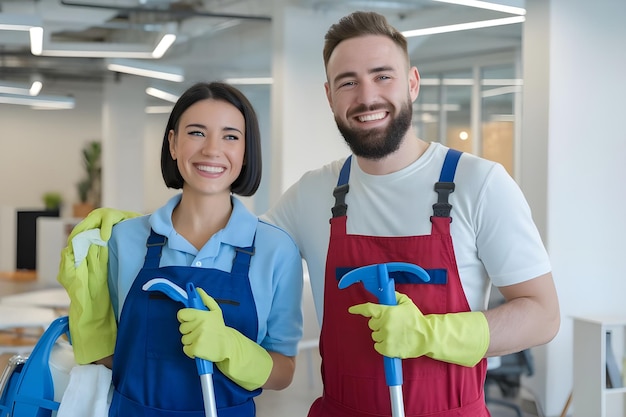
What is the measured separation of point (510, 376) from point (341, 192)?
3.73m

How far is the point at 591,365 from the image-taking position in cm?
434

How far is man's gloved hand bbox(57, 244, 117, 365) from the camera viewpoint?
1.73 m

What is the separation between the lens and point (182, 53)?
11.2 metres

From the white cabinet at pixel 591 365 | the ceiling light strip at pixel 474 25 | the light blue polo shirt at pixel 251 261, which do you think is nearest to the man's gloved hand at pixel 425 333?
the light blue polo shirt at pixel 251 261

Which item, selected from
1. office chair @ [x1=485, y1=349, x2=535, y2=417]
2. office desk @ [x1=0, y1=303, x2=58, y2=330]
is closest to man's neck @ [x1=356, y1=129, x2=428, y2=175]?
office chair @ [x1=485, y1=349, x2=535, y2=417]

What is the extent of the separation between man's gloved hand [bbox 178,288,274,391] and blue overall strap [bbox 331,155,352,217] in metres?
0.40

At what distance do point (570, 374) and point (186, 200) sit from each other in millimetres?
4053

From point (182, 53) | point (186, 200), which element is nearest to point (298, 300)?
point (186, 200)

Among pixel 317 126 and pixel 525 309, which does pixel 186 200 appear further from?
pixel 317 126

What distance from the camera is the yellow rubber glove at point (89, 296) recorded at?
1730 mm

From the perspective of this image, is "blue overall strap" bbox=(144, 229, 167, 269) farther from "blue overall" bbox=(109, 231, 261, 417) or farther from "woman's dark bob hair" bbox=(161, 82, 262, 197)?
"woman's dark bob hair" bbox=(161, 82, 262, 197)

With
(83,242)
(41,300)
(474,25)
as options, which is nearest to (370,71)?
(83,242)

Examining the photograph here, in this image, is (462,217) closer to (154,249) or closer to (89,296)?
(154,249)

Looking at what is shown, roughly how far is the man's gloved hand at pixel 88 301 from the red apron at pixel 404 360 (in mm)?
538
